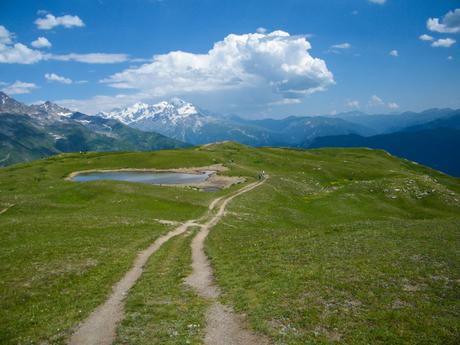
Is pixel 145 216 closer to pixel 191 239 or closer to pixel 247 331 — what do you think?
pixel 191 239

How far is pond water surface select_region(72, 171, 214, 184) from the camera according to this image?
102 meters

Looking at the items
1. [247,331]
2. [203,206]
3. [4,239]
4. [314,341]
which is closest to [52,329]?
[247,331]

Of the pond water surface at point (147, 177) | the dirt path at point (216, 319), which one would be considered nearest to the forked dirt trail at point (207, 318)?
the dirt path at point (216, 319)

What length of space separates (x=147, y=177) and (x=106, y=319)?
297ft

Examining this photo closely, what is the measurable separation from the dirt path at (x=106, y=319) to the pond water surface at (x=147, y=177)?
230 feet

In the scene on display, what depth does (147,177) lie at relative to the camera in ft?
361

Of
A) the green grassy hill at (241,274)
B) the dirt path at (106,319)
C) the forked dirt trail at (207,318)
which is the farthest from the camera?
the green grassy hill at (241,274)

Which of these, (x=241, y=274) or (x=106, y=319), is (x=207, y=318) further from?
(x=241, y=274)

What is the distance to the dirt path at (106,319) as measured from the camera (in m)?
19.3

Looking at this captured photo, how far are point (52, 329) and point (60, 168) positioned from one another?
114m

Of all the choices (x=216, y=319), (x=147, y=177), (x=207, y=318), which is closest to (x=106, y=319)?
(x=207, y=318)

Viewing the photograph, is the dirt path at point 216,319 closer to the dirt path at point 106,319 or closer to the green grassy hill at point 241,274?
the green grassy hill at point 241,274

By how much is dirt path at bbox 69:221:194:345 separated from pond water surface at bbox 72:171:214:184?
70.2 metres

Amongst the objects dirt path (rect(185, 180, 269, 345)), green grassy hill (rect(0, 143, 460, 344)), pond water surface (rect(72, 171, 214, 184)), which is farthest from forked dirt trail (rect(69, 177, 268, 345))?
pond water surface (rect(72, 171, 214, 184))
